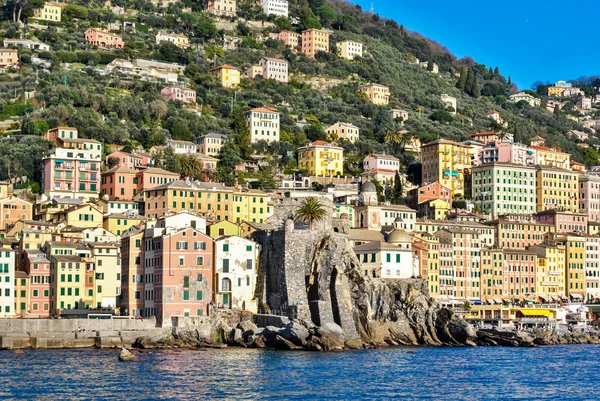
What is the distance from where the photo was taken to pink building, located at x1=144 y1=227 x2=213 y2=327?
248ft

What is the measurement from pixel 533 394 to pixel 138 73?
101 meters

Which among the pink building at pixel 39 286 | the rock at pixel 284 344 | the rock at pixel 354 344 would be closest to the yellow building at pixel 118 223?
the pink building at pixel 39 286

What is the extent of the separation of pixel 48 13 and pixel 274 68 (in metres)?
34.2

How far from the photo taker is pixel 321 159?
131 m

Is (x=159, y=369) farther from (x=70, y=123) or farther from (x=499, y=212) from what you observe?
(x=499, y=212)

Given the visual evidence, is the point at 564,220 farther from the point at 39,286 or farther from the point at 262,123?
the point at 39,286

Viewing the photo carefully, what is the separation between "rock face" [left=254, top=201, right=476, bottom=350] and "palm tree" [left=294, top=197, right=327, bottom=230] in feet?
5.19

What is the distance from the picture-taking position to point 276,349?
7269 centimetres

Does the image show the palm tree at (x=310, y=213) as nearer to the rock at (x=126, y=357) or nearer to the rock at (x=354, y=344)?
the rock at (x=354, y=344)

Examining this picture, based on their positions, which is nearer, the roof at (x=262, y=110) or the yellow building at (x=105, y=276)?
the yellow building at (x=105, y=276)

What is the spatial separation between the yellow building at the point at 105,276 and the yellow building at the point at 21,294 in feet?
15.5

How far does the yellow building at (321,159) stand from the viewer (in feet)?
428

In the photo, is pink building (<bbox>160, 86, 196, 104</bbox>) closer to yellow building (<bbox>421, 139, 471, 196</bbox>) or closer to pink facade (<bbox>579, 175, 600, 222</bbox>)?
yellow building (<bbox>421, 139, 471, 196</bbox>)

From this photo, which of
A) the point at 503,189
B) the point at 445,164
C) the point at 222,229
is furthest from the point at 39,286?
the point at 445,164
